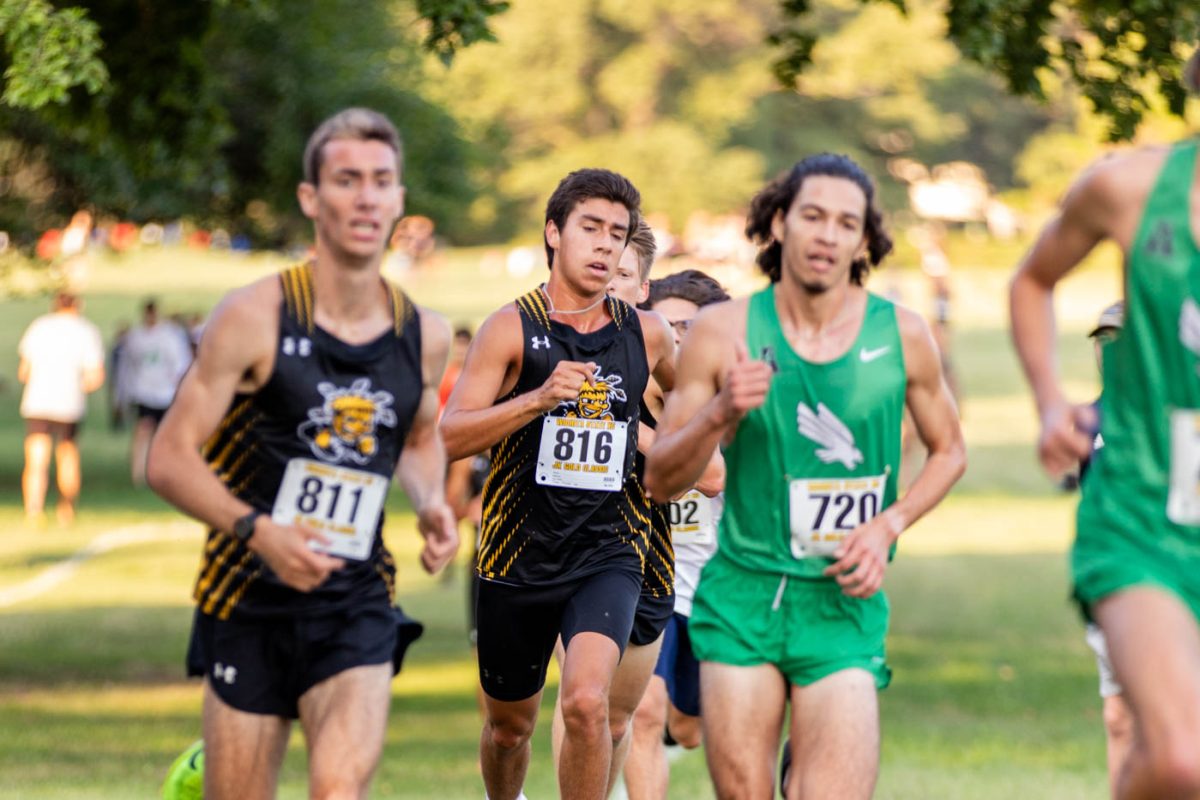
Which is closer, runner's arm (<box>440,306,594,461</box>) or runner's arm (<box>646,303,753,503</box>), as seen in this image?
runner's arm (<box>646,303,753,503</box>)

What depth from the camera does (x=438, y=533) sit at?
6242mm

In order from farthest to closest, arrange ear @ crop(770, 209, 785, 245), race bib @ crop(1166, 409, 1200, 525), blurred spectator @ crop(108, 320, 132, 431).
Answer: blurred spectator @ crop(108, 320, 132, 431) < ear @ crop(770, 209, 785, 245) < race bib @ crop(1166, 409, 1200, 525)

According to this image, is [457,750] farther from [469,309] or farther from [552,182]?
[552,182]

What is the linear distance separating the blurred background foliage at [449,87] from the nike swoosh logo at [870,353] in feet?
17.2

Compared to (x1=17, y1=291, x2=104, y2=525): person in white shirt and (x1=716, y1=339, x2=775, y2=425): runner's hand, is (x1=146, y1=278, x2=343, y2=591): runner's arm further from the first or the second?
→ (x1=17, y1=291, x2=104, y2=525): person in white shirt

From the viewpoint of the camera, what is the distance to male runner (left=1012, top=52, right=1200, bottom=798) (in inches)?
202

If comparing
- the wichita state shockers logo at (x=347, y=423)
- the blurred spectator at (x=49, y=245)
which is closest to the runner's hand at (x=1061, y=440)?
the wichita state shockers logo at (x=347, y=423)

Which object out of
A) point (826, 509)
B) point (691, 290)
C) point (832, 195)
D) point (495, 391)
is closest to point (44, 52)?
point (691, 290)

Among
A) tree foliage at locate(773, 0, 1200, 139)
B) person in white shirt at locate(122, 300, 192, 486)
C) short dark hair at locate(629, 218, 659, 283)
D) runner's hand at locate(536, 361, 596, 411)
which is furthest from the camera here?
person in white shirt at locate(122, 300, 192, 486)

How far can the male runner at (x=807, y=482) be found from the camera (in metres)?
6.43

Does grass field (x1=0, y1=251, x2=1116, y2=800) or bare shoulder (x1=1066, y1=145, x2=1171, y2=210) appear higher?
bare shoulder (x1=1066, y1=145, x2=1171, y2=210)

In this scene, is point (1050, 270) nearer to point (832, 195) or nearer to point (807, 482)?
point (832, 195)

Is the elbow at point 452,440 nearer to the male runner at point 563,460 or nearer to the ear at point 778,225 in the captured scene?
the male runner at point 563,460

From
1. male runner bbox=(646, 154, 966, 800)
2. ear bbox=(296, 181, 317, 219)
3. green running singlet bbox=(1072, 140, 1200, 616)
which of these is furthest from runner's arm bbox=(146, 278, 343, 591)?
green running singlet bbox=(1072, 140, 1200, 616)
